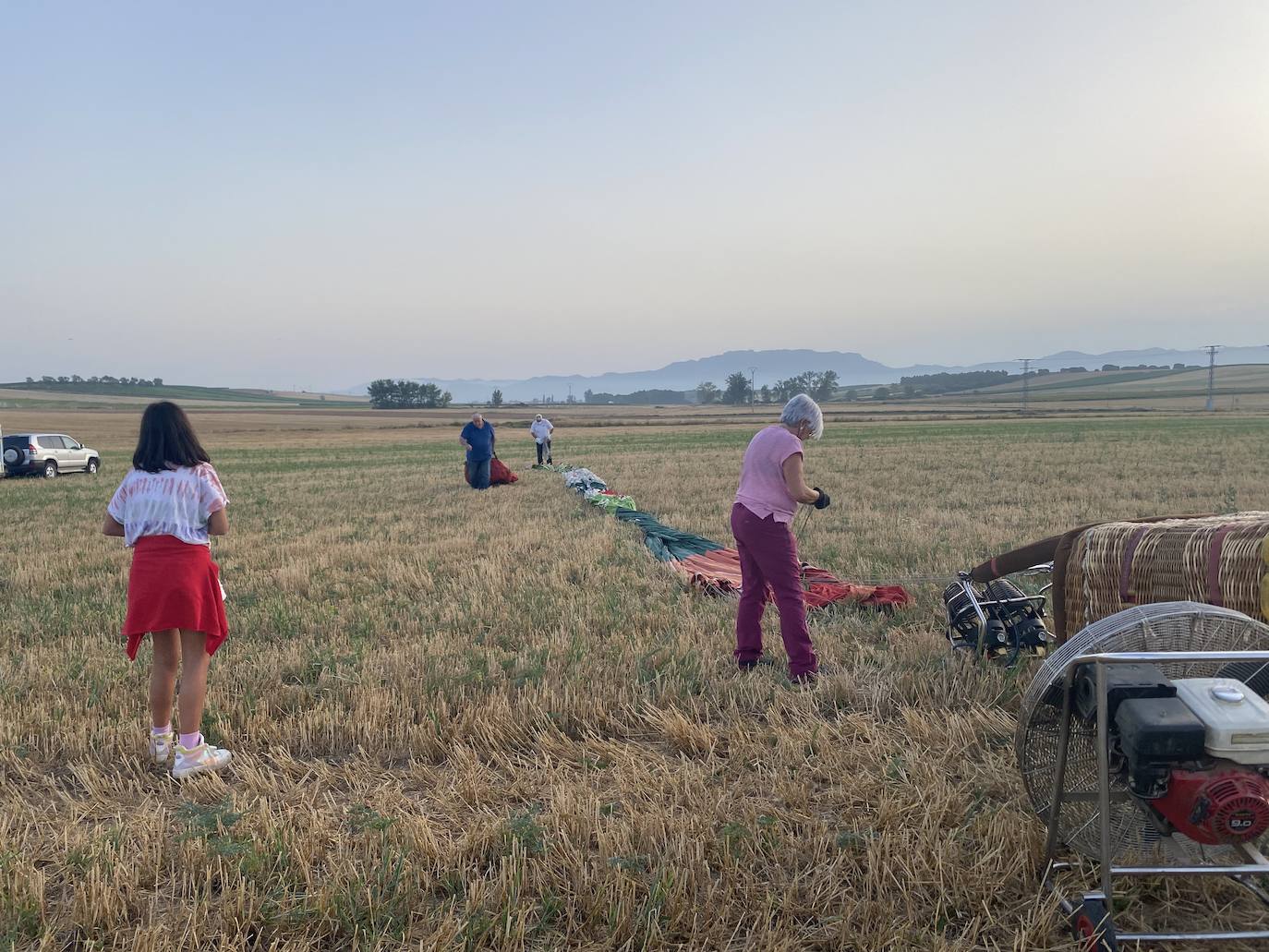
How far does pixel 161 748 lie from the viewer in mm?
4117

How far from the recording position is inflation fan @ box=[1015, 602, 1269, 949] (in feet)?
7.63

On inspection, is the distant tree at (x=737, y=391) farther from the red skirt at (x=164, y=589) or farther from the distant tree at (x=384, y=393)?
the red skirt at (x=164, y=589)

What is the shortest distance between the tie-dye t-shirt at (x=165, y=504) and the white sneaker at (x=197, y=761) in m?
1.02

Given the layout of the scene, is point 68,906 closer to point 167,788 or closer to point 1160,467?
point 167,788

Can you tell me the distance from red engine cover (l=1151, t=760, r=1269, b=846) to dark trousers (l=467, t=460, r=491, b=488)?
15.6 metres

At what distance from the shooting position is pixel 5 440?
23.9 m

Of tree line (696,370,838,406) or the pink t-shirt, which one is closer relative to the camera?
the pink t-shirt

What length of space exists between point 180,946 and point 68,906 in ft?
1.92

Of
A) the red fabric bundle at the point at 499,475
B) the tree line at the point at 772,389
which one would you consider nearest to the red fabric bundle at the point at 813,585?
the red fabric bundle at the point at 499,475

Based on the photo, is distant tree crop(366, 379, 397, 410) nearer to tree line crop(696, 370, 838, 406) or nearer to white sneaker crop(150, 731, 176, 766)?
tree line crop(696, 370, 838, 406)

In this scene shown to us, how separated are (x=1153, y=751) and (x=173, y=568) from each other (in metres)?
4.12

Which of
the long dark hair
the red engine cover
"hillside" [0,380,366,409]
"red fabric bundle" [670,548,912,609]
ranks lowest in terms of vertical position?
"red fabric bundle" [670,548,912,609]

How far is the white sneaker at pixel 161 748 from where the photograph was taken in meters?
4.11

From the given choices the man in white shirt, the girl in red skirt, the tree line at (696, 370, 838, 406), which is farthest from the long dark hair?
the tree line at (696, 370, 838, 406)
